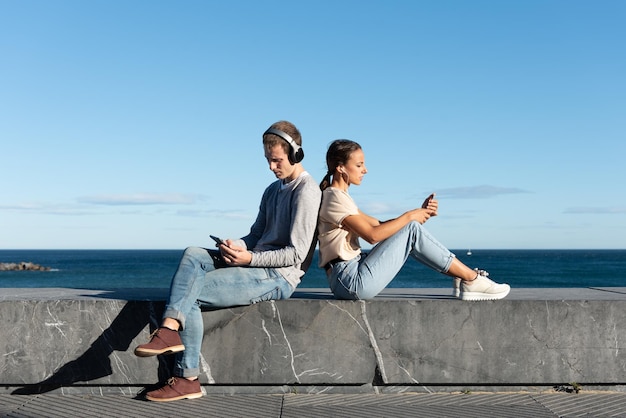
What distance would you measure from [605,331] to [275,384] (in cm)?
210

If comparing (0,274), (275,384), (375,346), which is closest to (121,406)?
(275,384)

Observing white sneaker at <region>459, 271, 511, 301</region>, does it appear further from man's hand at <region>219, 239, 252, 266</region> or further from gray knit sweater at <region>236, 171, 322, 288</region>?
man's hand at <region>219, 239, 252, 266</region>

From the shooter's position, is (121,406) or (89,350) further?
(89,350)

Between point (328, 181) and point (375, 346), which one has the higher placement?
point (328, 181)

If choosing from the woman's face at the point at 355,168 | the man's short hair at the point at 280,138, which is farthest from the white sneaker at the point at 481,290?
the man's short hair at the point at 280,138

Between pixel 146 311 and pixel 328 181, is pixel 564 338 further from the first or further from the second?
pixel 146 311

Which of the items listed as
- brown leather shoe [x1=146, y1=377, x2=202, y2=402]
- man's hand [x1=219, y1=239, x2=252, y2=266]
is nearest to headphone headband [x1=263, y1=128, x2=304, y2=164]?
man's hand [x1=219, y1=239, x2=252, y2=266]

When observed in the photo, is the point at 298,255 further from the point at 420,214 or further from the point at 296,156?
the point at 420,214

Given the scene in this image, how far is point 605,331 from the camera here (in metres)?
4.37

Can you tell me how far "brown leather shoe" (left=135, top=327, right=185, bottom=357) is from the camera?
3.66 m

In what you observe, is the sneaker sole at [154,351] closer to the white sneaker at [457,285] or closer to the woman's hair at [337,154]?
the woman's hair at [337,154]

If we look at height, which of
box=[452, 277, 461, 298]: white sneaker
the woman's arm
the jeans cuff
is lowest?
the jeans cuff

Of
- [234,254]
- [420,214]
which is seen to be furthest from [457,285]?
[234,254]

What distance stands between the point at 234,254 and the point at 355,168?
95cm
